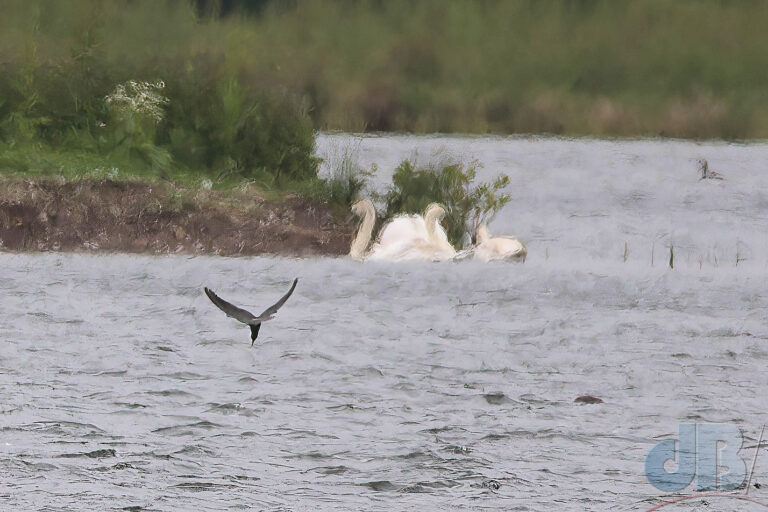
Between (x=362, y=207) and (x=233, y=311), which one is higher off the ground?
(x=362, y=207)

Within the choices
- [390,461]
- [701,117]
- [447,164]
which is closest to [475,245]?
[447,164]

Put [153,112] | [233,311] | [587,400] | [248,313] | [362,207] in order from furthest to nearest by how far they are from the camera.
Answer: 1. [153,112]
2. [362,207]
3. [248,313]
4. [233,311]
5. [587,400]

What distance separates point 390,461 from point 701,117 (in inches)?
895

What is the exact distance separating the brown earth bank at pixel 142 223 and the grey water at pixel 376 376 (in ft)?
1.11

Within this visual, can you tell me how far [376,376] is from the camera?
29.4 ft

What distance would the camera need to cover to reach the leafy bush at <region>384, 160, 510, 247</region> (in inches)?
563

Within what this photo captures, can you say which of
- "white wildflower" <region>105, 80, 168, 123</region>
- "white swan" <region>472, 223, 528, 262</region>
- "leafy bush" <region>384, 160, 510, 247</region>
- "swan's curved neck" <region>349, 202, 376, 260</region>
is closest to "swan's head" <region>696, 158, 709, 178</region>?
"leafy bush" <region>384, 160, 510, 247</region>

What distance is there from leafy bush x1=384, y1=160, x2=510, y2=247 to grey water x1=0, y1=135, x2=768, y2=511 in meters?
0.82

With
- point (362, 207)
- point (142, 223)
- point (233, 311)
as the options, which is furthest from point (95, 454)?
point (142, 223)

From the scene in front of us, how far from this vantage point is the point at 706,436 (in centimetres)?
751

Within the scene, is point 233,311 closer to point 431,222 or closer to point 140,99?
point 431,222

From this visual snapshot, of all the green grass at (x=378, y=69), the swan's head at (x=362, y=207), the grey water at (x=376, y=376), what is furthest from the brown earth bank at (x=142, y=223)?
the green grass at (x=378, y=69)

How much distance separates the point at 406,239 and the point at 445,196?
1449mm

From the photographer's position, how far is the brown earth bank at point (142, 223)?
44.7 feet
